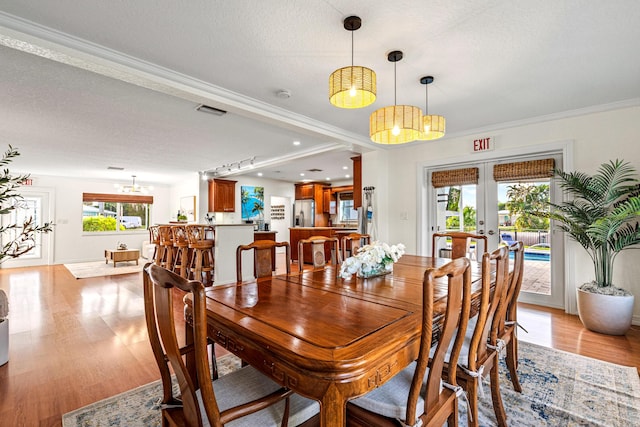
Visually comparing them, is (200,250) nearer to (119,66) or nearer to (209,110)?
(209,110)

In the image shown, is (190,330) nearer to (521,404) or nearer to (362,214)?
(521,404)

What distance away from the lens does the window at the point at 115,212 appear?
8.80 m

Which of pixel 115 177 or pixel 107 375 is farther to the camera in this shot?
pixel 115 177

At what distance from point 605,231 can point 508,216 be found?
1.21 m

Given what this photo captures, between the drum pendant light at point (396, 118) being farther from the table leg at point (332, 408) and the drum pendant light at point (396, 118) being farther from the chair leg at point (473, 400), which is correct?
the table leg at point (332, 408)

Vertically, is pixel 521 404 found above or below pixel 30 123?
below

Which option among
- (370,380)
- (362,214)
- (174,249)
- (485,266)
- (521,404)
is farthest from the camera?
(174,249)

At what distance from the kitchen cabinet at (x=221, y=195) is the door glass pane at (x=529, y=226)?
6.39 metres

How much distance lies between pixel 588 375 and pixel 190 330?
2.83 m

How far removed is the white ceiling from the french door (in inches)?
27.9

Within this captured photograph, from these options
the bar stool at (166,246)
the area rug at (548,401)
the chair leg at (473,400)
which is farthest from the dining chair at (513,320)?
the bar stool at (166,246)

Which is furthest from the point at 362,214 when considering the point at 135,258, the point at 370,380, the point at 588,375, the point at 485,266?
the point at 135,258

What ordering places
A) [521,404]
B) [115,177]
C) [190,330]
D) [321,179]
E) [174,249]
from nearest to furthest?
[190,330]
[521,404]
[174,249]
[115,177]
[321,179]

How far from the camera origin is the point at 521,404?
1868 mm
